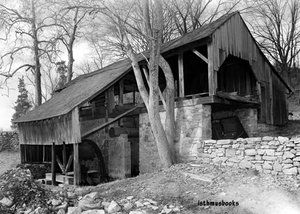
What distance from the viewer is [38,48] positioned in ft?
78.6

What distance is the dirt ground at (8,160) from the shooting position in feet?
62.2

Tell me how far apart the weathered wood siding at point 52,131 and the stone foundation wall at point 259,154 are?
497 cm

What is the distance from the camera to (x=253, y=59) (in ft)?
45.4

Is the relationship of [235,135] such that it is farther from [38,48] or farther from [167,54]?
[38,48]

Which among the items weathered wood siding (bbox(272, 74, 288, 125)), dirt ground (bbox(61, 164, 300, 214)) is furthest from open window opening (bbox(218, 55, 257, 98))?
dirt ground (bbox(61, 164, 300, 214))

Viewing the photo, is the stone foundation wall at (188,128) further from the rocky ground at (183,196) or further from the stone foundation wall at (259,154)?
the rocky ground at (183,196)

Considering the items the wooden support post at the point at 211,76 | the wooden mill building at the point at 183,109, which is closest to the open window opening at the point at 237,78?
the wooden mill building at the point at 183,109

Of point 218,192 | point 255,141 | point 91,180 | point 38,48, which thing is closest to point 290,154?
point 255,141

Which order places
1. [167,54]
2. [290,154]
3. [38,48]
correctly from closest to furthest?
[290,154] < [167,54] < [38,48]

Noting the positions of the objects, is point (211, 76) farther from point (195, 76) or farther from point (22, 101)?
point (22, 101)

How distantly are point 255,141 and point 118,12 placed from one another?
267 inches

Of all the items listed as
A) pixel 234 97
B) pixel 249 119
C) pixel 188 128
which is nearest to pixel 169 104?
pixel 188 128

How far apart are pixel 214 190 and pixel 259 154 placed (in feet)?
6.60

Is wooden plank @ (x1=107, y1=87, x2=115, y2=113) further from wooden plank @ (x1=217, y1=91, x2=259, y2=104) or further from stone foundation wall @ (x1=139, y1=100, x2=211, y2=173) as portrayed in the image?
wooden plank @ (x1=217, y1=91, x2=259, y2=104)
